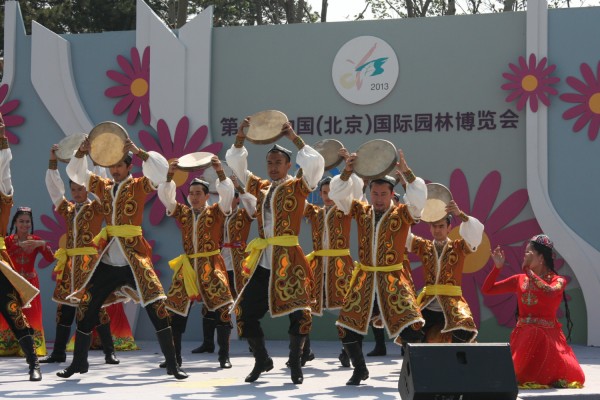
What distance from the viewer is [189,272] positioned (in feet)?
28.9

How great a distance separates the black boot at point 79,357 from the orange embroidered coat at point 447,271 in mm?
2595

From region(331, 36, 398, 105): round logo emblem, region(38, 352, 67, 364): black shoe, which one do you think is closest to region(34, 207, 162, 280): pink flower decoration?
region(38, 352, 67, 364): black shoe

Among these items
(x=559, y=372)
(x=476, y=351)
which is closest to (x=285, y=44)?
(x=559, y=372)

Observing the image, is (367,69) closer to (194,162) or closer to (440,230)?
(440,230)

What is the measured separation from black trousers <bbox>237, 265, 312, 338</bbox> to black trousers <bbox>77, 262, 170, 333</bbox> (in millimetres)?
540

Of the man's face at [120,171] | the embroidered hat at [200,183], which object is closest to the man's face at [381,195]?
the man's face at [120,171]

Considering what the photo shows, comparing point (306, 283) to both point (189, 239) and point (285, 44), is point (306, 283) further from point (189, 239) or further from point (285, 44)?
point (285, 44)

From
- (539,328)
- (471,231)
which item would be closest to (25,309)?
(471,231)

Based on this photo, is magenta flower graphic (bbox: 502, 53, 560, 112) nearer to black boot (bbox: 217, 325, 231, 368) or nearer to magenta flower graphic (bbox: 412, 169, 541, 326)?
magenta flower graphic (bbox: 412, 169, 541, 326)

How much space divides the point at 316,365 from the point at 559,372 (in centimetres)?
223

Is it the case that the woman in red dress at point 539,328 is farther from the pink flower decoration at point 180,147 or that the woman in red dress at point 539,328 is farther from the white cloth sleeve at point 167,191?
the pink flower decoration at point 180,147

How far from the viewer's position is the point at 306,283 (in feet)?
24.4

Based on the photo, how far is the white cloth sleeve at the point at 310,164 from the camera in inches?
287

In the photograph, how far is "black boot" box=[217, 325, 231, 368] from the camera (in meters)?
8.76
